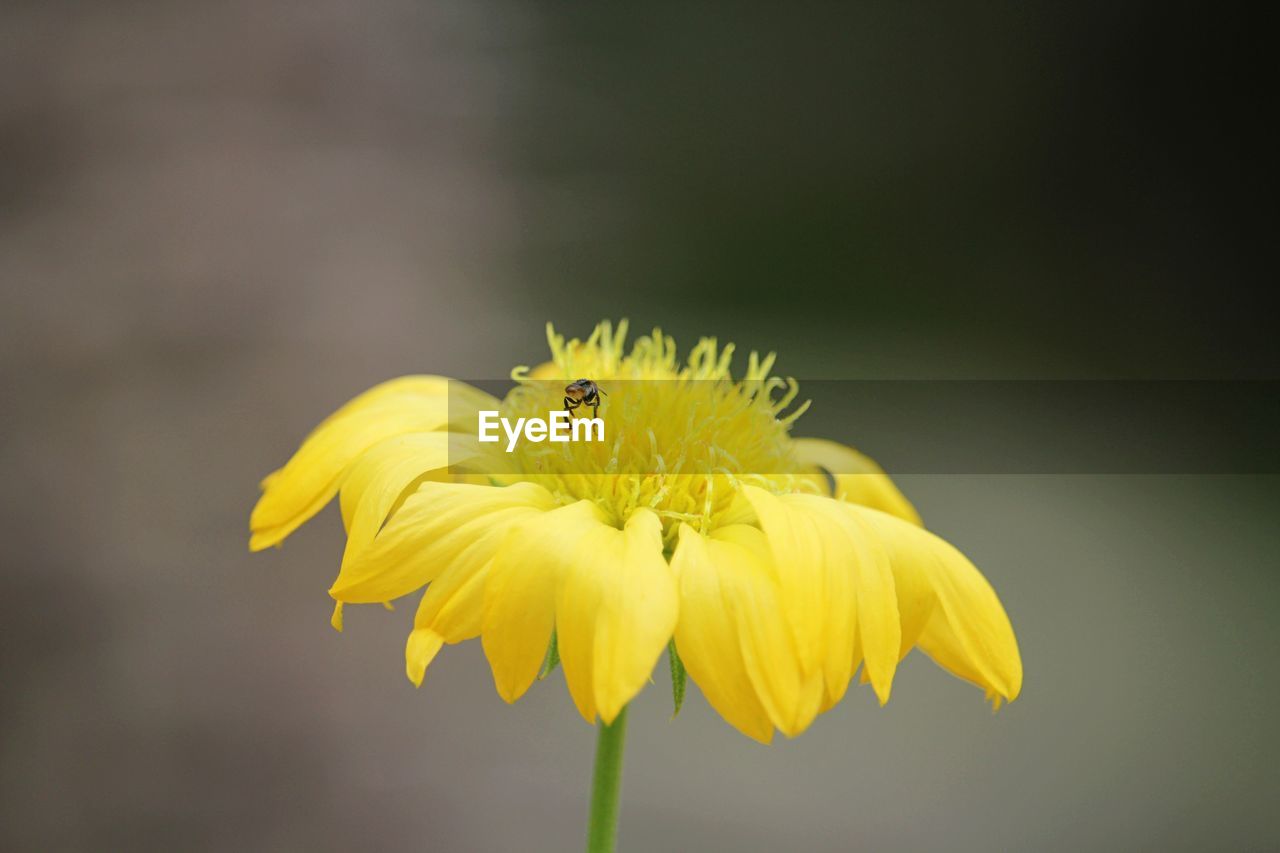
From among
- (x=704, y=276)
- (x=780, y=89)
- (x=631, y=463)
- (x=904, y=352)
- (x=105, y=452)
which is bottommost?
(x=631, y=463)

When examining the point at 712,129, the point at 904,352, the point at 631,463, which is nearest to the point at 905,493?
the point at 904,352

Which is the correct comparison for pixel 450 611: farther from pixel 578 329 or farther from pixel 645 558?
pixel 578 329

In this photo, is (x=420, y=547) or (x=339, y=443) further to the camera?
(x=339, y=443)

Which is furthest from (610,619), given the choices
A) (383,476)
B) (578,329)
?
(578,329)

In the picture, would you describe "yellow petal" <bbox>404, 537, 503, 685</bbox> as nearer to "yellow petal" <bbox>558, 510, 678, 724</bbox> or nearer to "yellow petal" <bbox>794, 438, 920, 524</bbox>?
"yellow petal" <bbox>558, 510, 678, 724</bbox>

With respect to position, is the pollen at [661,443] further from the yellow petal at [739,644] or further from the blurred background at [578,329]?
the blurred background at [578,329]

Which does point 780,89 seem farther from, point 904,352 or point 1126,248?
point 1126,248
